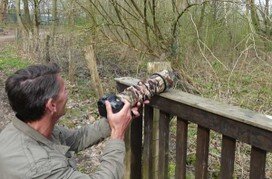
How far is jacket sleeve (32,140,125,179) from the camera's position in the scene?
1866 mm

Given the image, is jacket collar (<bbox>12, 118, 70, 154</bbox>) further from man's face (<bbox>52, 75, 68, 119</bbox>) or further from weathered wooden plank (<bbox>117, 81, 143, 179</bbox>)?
weathered wooden plank (<bbox>117, 81, 143, 179</bbox>)

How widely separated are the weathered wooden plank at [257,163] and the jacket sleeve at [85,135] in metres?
1.01

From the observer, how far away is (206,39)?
7883 millimetres

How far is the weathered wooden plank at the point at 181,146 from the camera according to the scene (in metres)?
2.35

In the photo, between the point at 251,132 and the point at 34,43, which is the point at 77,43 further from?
the point at 251,132

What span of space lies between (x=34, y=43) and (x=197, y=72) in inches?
348

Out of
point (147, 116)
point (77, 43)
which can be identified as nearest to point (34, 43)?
point (77, 43)

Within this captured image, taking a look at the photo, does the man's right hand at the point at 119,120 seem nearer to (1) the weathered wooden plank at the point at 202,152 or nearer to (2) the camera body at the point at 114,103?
(2) the camera body at the point at 114,103

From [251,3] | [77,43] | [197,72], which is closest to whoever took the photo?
[251,3]

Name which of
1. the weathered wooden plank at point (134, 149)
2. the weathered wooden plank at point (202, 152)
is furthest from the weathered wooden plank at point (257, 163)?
the weathered wooden plank at point (134, 149)

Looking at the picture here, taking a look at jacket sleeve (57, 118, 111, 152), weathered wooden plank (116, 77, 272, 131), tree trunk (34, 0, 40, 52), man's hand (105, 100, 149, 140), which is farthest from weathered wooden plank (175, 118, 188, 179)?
tree trunk (34, 0, 40, 52)

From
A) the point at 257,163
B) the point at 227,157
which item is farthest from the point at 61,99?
the point at 257,163

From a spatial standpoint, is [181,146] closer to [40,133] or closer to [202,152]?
[202,152]

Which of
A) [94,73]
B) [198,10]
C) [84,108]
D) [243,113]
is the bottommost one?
[84,108]
